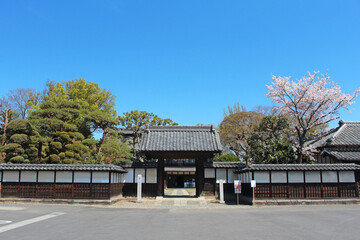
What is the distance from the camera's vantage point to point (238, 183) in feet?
62.2

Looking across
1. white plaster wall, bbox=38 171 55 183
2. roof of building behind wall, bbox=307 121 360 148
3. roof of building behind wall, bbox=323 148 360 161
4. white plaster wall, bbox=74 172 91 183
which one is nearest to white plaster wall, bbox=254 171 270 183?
roof of building behind wall, bbox=323 148 360 161

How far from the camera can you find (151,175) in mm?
23984

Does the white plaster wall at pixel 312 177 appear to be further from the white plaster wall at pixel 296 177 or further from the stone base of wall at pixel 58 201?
the stone base of wall at pixel 58 201

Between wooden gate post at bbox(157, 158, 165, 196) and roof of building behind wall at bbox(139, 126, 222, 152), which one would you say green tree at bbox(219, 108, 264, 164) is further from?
wooden gate post at bbox(157, 158, 165, 196)

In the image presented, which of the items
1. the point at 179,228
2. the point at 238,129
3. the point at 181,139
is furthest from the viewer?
the point at 238,129

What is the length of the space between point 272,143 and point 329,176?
5.76 m

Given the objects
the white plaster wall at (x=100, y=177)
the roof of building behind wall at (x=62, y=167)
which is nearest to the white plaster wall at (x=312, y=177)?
the roof of building behind wall at (x=62, y=167)

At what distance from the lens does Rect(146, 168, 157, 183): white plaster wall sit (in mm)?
23906

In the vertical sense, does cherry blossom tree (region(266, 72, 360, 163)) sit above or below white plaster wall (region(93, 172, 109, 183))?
above

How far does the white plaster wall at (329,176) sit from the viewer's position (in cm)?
1945

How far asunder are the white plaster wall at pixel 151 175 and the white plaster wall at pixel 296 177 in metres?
11.0

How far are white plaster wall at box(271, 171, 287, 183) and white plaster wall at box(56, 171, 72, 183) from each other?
14.3 meters

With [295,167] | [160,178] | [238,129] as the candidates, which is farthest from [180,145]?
[238,129]

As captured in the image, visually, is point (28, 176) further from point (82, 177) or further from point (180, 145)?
point (180, 145)
